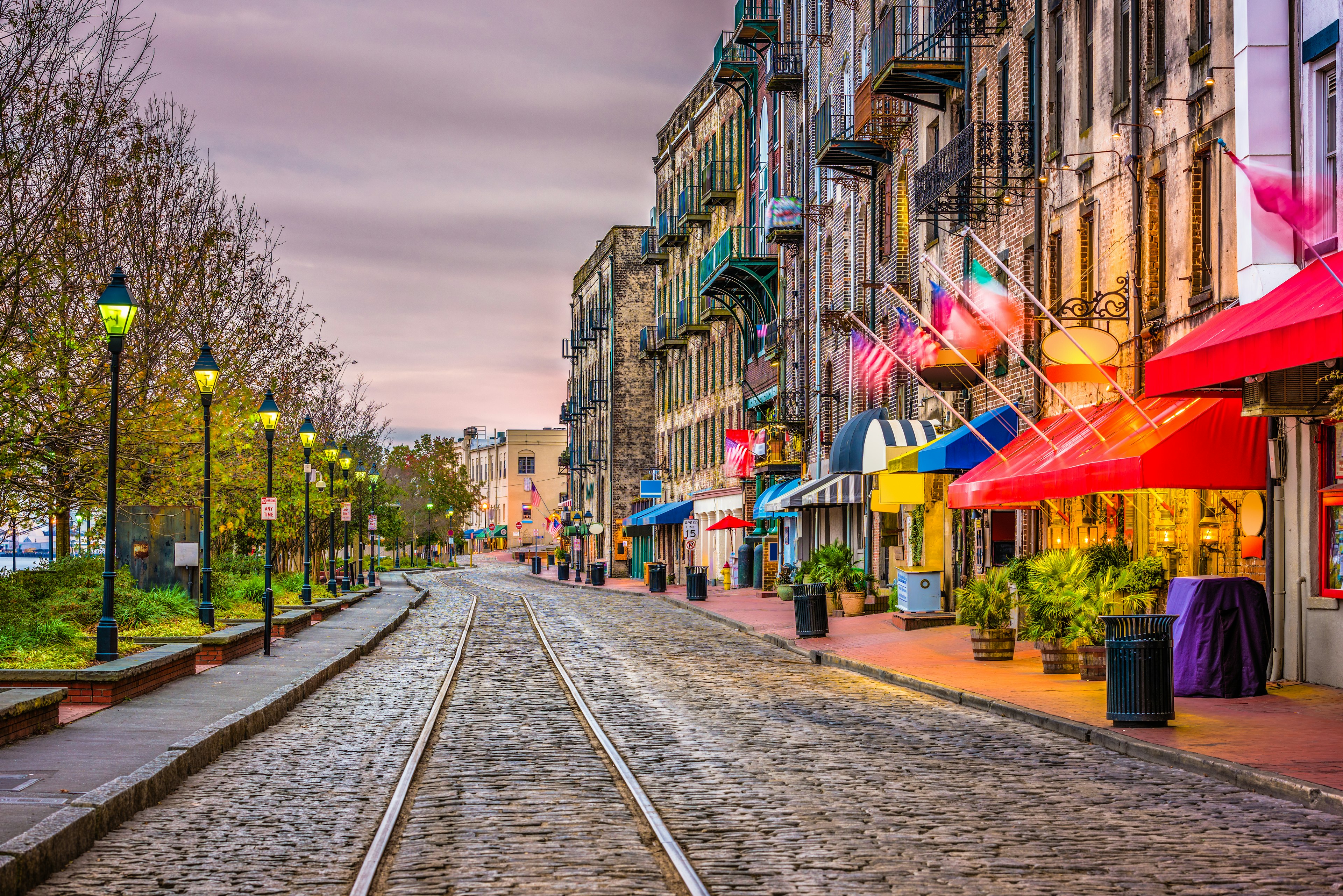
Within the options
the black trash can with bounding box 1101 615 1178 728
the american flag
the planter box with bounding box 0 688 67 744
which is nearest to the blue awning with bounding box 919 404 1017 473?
the american flag

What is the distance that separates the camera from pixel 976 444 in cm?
2684

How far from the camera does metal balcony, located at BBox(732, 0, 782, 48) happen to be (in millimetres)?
50125

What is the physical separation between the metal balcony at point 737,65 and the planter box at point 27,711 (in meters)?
43.3

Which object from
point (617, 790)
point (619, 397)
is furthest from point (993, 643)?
point (619, 397)

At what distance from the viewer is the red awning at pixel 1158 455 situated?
17.1 metres

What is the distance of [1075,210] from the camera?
942 inches

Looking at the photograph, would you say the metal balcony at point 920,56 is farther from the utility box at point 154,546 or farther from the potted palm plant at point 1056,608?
the utility box at point 154,546

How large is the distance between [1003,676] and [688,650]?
26.0ft

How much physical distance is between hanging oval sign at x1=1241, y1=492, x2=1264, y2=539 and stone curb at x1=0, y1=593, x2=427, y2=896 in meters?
11.6

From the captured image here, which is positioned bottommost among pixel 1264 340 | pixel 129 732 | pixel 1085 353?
pixel 129 732

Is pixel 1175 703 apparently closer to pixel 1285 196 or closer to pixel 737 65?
pixel 1285 196

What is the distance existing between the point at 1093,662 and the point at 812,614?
31.7ft

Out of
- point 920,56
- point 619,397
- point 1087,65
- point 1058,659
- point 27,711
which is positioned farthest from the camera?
point 619,397

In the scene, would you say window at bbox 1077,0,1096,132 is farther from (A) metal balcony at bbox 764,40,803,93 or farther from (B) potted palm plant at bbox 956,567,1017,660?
(A) metal balcony at bbox 764,40,803,93
